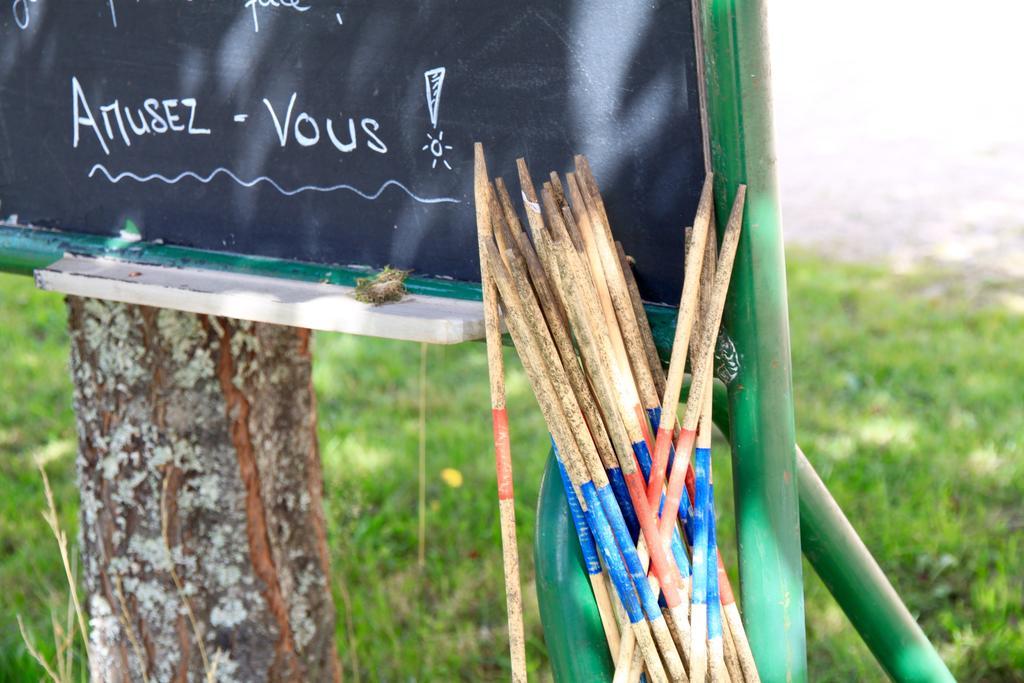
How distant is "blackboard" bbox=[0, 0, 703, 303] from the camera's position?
4.68 feet

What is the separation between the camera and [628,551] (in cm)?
139

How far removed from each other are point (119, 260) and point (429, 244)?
0.63 metres

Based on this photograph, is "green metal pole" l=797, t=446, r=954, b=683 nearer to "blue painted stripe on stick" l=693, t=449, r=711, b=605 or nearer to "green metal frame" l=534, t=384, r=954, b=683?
"green metal frame" l=534, t=384, r=954, b=683

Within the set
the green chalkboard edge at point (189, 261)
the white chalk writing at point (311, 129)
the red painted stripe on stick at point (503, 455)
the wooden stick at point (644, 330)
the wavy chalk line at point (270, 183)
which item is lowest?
the red painted stripe on stick at point (503, 455)

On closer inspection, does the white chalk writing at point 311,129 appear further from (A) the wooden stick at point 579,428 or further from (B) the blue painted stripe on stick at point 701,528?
(B) the blue painted stripe on stick at point 701,528

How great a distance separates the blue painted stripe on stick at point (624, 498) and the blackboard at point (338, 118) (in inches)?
9.9

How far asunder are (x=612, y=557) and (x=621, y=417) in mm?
180

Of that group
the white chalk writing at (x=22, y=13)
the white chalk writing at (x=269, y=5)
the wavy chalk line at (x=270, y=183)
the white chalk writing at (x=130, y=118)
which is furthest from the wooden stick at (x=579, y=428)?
the white chalk writing at (x=22, y=13)

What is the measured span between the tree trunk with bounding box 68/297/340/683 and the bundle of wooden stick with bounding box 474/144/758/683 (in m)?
0.95

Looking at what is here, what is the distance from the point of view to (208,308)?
1669 millimetres

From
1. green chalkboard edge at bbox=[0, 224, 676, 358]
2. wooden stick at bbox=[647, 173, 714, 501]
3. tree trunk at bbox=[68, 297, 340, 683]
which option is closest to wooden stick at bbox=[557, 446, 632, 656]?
wooden stick at bbox=[647, 173, 714, 501]

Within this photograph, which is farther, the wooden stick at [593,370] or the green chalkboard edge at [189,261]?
the green chalkboard edge at [189,261]

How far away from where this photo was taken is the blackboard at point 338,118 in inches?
56.2

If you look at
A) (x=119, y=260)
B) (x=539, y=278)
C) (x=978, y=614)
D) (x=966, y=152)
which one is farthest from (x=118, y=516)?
(x=966, y=152)
